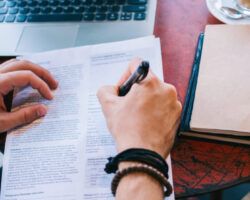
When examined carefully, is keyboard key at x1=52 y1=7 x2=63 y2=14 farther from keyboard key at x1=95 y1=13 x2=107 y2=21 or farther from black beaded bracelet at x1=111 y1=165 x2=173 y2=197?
black beaded bracelet at x1=111 y1=165 x2=173 y2=197

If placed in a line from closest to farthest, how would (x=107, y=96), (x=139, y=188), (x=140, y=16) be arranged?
(x=139, y=188), (x=107, y=96), (x=140, y=16)

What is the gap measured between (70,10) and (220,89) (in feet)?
1.25

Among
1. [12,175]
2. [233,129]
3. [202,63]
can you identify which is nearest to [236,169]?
[233,129]

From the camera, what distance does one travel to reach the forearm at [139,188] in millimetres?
478

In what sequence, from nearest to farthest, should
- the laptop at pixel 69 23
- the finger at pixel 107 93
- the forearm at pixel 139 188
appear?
the forearm at pixel 139 188, the finger at pixel 107 93, the laptop at pixel 69 23

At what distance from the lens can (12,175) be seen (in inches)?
23.0

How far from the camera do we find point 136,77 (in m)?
0.56

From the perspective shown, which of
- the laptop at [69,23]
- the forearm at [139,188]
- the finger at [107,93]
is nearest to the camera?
the forearm at [139,188]

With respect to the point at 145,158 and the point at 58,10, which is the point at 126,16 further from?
the point at 145,158

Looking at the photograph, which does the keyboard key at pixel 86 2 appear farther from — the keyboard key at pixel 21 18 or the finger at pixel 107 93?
the finger at pixel 107 93

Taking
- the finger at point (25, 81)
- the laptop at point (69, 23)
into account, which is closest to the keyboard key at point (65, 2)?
the laptop at point (69, 23)

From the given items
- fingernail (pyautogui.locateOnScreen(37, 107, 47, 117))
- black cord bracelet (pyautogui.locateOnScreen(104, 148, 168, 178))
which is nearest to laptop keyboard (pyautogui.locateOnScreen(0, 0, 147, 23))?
fingernail (pyautogui.locateOnScreen(37, 107, 47, 117))

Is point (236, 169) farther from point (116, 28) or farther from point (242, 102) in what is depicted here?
point (116, 28)

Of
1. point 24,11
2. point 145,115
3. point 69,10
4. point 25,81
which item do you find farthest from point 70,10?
point 145,115
